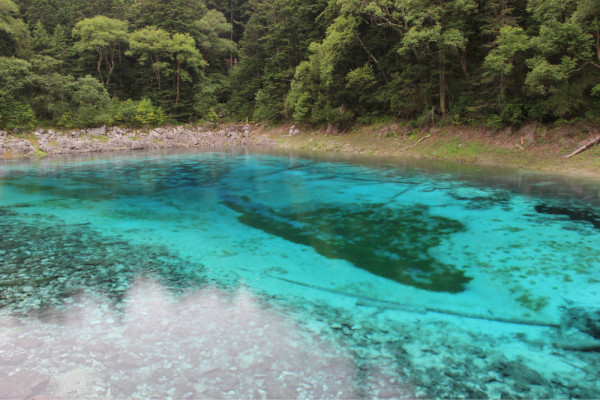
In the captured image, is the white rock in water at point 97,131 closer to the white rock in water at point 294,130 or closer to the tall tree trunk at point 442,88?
the white rock in water at point 294,130

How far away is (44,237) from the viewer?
756cm

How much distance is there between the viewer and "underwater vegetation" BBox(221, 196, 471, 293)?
18.8ft

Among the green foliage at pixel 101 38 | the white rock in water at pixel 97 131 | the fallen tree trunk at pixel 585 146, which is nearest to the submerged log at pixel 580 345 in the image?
the fallen tree trunk at pixel 585 146

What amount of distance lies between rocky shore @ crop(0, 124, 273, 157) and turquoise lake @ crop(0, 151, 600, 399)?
68.8 feet

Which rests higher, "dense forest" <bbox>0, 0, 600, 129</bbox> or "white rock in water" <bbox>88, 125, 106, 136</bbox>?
"dense forest" <bbox>0, 0, 600, 129</bbox>

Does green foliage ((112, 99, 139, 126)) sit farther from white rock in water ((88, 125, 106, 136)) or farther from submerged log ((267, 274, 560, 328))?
submerged log ((267, 274, 560, 328))

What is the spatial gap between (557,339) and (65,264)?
678 centimetres

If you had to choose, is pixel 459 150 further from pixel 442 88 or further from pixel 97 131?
pixel 97 131

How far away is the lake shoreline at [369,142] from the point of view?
52.4ft

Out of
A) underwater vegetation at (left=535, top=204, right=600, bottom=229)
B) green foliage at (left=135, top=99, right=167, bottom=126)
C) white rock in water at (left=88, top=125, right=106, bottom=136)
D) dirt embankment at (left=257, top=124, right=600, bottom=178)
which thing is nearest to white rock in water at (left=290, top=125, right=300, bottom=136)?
dirt embankment at (left=257, top=124, right=600, bottom=178)

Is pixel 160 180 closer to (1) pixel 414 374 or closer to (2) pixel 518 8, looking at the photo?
Result: (1) pixel 414 374

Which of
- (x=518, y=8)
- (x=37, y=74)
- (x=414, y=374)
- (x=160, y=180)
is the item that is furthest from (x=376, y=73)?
(x=37, y=74)

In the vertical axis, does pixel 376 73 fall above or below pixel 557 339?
above

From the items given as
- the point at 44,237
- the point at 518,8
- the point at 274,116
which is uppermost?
the point at 518,8
